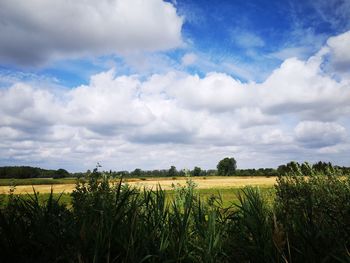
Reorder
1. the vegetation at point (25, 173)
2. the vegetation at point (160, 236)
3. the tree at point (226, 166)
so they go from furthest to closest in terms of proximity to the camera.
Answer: the tree at point (226, 166) → the vegetation at point (25, 173) → the vegetation at point (160, 236)

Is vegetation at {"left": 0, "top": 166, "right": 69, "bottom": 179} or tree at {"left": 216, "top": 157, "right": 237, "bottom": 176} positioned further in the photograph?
tree at {"left": 216, "top": 157, "right": 237, "bottom": 176}

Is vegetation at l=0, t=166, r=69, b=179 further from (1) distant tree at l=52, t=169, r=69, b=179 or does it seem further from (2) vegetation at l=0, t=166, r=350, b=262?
(2) vegetation at l=0, t=166, r=350, b=262

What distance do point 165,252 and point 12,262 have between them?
86.3 inches

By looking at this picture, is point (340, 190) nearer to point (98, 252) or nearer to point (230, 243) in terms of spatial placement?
point (230, 243)

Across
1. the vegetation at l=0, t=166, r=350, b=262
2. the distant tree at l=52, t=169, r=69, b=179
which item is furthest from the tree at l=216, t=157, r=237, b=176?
the vegetation at l=0, t=166, r=350, b=262

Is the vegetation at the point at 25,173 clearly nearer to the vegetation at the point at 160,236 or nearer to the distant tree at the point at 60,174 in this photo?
the distant tree at the point at 60,174

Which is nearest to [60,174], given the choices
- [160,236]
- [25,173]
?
[25,173]

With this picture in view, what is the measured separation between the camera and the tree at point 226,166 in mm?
183625

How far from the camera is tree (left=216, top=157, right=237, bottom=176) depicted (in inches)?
7229

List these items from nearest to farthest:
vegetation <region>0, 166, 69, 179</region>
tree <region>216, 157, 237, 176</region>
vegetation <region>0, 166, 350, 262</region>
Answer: vegetation <region>0, 166, 350, 262</region>
vegetation <region>0, 166, 69, 179</region>
tree <region>216, 157, 237, 176</region>

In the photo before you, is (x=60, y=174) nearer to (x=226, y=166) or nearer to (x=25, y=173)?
(x=25, y=173)

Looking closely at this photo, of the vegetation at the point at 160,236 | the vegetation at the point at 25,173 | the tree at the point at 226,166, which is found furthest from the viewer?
the tree at the point at 226,166

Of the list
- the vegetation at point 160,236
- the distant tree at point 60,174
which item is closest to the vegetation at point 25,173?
the distant tree at point 60,174

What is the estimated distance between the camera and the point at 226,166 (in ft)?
605
